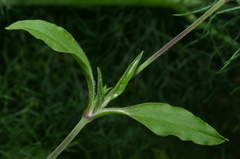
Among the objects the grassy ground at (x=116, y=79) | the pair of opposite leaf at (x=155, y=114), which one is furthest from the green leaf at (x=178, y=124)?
the grassy ground at (x=116, y=79)

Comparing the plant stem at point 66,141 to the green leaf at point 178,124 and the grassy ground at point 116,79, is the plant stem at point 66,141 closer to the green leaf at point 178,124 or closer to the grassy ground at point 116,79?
the green leaf at point 178,124

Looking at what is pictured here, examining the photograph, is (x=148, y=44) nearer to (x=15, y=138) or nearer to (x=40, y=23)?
(x=15, y=138)

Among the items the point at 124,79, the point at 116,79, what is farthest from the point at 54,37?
the point at 116,79

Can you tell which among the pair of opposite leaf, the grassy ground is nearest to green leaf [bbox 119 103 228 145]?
the pair of opposite leaf

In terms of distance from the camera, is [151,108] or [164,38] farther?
[164,38]

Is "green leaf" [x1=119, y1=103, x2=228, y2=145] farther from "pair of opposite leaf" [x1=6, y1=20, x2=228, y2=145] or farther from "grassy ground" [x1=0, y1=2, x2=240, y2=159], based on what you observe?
"grassy ground" [x1=0, y1=2, x2=240, y2=159]

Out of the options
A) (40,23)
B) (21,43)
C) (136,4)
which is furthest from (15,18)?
(40,23)

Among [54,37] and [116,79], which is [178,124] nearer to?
[54,37]
